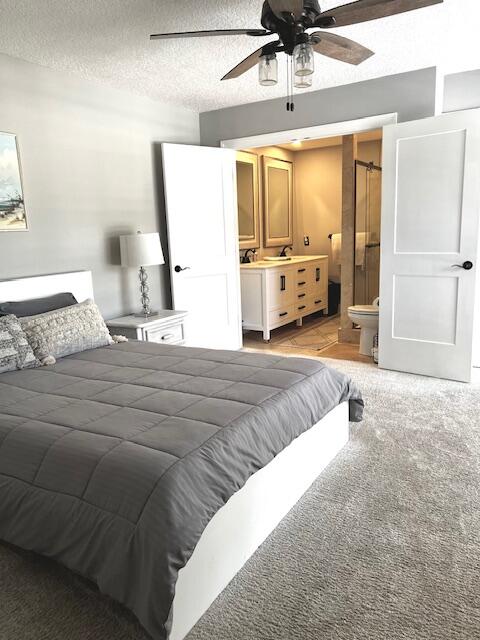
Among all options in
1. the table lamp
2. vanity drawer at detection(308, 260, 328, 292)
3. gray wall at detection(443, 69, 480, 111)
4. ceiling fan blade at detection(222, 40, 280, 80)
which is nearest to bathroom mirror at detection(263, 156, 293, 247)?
vanity drawer at detection(308, 260, 328, 292)

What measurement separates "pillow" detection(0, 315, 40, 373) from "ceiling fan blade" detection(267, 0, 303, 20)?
2106 millimetres

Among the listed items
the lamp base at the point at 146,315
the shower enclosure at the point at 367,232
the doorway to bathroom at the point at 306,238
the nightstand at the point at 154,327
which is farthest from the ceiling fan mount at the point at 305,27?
the shower enclosure at the point at 367,232

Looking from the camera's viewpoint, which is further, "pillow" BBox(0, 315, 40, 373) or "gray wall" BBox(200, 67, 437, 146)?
"gray wall" BBox(200, 67, 437, 146)

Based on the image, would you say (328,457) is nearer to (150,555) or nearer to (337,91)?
(150,555)

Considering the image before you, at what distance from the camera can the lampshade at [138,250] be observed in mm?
3877

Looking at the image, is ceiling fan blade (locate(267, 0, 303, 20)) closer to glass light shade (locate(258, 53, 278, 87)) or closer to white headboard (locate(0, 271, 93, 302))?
glass light shade (locate(258, 53, 278, 87))

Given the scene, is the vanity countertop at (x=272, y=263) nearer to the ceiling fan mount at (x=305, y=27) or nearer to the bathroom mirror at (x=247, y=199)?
the bathroom mirror at (x=247, y=199)

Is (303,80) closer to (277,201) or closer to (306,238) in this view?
(277,201)

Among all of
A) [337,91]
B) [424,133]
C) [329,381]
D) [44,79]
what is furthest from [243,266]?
[329,381]

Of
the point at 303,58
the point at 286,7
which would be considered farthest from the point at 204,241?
the point at 286,7

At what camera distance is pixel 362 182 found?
5.82 meters

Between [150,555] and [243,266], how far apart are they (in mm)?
4507

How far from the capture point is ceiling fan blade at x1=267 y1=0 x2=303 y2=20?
2.00m

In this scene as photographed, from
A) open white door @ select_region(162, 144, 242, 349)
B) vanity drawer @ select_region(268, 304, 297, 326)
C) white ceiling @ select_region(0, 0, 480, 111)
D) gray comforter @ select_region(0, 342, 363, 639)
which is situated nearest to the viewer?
gray comforter @ select_region(0, 342, 363, 639)
